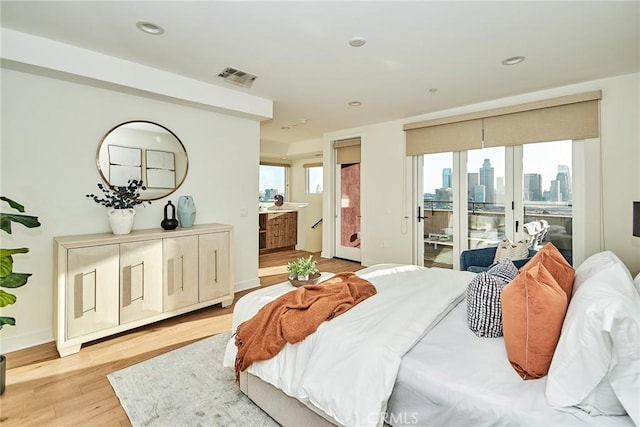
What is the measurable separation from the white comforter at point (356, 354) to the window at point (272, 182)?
238 inches

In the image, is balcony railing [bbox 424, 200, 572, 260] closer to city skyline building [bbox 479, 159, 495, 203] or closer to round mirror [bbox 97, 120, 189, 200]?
city skyline building [bbox 479, 159, 495, 203]

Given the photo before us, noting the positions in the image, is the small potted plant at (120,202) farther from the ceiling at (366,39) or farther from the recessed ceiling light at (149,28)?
the recessed ceiling light at (149,28)

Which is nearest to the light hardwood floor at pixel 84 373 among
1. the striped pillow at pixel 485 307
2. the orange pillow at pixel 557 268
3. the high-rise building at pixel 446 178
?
the striped pillow at pixel 485 307

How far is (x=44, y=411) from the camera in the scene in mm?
1953

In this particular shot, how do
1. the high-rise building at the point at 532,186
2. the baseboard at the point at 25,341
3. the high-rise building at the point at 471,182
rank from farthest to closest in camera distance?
the high-rise building at the point at 471,182, the high-rise building at the point at 532,186, the baseboard at the point at 25,341

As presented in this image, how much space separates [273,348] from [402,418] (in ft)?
2.33

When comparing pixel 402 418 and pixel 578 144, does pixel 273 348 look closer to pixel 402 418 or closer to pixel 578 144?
pixel 402 418

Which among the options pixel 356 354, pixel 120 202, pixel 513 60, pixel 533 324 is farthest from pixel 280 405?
pixel 513 60

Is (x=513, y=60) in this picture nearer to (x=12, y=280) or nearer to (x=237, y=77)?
(x=237, y=77)

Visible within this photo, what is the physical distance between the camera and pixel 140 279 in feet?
9.78

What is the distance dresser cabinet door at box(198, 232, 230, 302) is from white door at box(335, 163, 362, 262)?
300 cm

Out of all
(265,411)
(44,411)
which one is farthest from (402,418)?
(44,411)

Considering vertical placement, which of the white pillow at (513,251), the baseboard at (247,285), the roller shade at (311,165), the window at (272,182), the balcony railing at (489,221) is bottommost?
the baseboard at (247,285)

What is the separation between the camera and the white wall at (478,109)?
328cm
